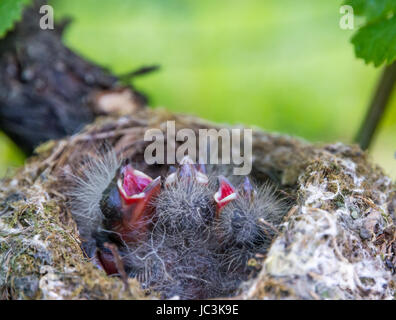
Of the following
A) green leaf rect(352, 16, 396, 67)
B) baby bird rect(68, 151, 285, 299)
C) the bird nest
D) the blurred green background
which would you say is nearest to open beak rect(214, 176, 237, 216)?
baby bird rect(68, 151, 285, 299)

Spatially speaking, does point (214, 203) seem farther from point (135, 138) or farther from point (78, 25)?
point (78, 25)

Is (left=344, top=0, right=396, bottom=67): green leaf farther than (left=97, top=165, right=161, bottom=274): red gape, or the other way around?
(left=97, top=165, right=161, bottom=274): red gape

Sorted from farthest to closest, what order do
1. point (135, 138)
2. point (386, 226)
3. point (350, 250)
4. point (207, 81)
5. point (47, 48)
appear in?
point (207, 81), point (47, 48), point (135, 138), point (386, 226), point (350, 250)

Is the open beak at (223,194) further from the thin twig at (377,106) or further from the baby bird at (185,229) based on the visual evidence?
the thin twig at (377,106)

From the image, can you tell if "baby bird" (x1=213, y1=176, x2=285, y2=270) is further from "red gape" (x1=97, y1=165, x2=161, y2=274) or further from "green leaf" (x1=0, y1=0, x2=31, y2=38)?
"green leaf" (x1=0, y1=0, x2=31, y2=38)

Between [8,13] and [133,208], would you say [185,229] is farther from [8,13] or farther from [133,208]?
[8,13]

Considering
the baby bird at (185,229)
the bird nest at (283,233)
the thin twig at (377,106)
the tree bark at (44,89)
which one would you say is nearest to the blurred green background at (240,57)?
the tree bark at (44,89)
